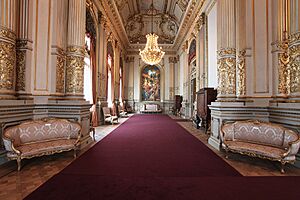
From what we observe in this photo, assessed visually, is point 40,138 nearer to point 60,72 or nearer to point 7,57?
point 7,57

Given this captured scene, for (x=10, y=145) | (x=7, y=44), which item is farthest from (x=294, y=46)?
(x=7, y=44)

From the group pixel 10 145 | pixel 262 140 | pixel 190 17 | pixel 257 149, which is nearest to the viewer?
pixel 10 145

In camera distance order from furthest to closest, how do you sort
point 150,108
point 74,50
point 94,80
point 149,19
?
1. point 149,19
2. point 150,108
3. point 94,80
4. point 74,50

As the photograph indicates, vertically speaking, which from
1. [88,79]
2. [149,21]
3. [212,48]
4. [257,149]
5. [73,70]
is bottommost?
[257,149]

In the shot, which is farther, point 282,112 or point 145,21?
point 145,21

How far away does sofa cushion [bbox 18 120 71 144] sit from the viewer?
3.74 metres

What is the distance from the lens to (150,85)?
1911 centimetres

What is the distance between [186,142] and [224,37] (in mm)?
3097

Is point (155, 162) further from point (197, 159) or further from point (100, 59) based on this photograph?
point (100, 59)

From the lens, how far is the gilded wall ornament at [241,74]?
494cm

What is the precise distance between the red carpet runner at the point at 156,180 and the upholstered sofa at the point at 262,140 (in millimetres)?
381

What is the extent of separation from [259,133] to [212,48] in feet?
17.6

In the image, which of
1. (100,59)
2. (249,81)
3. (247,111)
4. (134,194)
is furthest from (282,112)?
(100,59)

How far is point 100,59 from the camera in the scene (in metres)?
9.79
